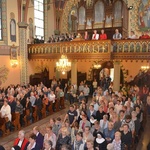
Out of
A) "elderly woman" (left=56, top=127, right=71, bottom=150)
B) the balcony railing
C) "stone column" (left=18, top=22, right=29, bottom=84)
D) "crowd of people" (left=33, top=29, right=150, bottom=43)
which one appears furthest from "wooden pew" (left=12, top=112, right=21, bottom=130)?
"stone column" (left=18, top=22, right=29, bottom=84)

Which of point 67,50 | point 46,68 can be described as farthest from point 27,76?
point 67,50

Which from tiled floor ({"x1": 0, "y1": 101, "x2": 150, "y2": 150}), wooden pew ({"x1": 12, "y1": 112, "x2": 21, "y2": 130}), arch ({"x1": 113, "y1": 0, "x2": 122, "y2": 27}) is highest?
arch ({"x1": 113, "y1": 0, "x2": 122, "y2": 27})

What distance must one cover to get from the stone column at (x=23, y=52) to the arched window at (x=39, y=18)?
2.24 meters

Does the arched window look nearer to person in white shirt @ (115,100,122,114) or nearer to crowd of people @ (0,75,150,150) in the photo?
crowd of people @ (0,75,150,150)

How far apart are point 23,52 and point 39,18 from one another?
4055 millimetres

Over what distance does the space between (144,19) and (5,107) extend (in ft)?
43.2

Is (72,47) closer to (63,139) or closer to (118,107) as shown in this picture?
(118,107)

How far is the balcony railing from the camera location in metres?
13.5

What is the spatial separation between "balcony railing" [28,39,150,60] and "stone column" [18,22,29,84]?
4.59 feet

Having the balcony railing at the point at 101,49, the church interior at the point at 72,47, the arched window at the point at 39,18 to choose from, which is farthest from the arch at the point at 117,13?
the arched window at the point at 39,18

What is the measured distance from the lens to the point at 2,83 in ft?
52.0

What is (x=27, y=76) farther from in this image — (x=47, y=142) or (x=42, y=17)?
(x=47, y=142)

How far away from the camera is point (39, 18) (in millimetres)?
19578

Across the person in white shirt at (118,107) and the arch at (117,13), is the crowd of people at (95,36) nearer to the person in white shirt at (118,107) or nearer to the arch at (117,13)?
the arch at (117,13)
